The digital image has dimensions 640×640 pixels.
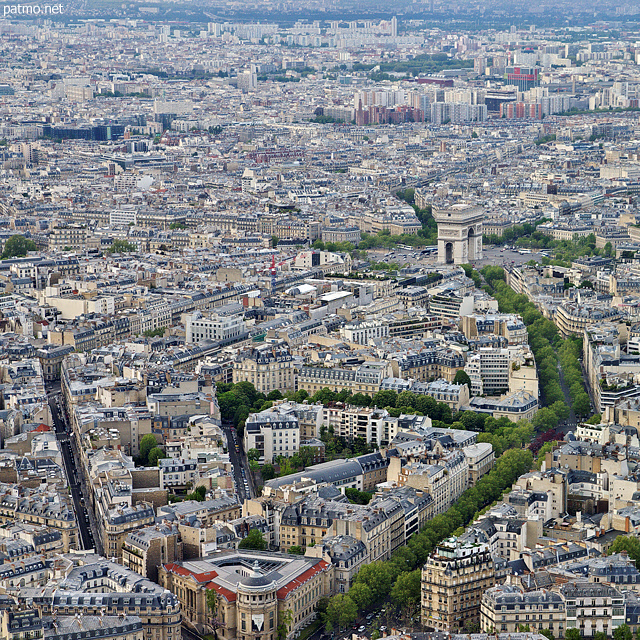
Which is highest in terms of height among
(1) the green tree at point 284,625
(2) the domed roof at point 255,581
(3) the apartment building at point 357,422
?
(2) the domed roof at point 255,581

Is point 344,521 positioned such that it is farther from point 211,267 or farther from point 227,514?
point 211,267

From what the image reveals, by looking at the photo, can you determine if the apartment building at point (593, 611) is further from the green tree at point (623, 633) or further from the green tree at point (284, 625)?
the green tree at point (284, 625)

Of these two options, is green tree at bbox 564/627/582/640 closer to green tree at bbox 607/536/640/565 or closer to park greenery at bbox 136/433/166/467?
green tree at bbox 607/536/640/565

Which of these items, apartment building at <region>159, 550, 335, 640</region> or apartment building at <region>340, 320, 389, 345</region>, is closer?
apartment building at <region>159, 550, 335, 640</region>

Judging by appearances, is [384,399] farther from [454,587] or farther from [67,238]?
[67,238]

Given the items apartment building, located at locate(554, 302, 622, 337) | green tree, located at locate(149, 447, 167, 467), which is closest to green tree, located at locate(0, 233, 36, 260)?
apartment building, located at locate(554, 302, 622, 337)

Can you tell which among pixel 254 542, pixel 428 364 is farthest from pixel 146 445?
pixel 428 364

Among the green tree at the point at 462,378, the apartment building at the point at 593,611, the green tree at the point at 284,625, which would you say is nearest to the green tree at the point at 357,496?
the green tree at the point at 284,625
